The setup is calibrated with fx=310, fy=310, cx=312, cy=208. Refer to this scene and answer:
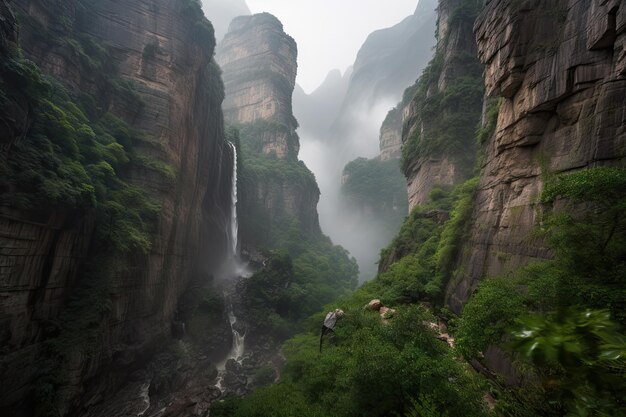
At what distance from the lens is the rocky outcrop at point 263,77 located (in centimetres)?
6309

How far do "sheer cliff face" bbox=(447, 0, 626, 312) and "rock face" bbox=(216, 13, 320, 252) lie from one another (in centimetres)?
3510

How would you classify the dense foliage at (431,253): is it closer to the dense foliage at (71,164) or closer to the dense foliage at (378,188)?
the dense foliage at (71,164)

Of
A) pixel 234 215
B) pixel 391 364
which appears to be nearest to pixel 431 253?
pixel 391 364

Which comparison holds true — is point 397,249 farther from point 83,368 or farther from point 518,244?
point 83,368

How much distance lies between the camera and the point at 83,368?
12.9m

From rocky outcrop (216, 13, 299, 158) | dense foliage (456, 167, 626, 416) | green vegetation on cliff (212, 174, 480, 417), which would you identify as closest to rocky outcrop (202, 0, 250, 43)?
rocky outcrop (216, 13, 299, 158)

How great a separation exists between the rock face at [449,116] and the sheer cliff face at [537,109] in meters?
11.1

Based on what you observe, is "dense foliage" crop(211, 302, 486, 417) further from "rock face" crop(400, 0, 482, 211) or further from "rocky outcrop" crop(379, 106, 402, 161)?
"rocky outcrop" crop(379, 106, 402, 161)

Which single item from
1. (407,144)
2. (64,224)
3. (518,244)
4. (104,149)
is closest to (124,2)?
(104,149)

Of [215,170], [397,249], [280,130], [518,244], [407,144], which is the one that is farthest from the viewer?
[280,130]

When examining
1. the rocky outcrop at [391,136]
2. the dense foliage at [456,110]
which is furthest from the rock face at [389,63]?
the dense foliage at [456,110]

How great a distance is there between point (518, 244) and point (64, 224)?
16.9 meters

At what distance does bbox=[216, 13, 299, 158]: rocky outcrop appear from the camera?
207 feet

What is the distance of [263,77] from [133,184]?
52.7 m
